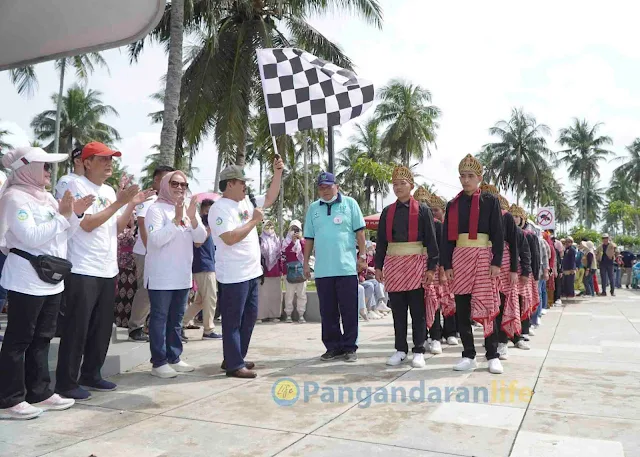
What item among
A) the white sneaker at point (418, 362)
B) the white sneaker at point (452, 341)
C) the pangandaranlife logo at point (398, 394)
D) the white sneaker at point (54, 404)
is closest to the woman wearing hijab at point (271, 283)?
the white sneaker at point (452, 341)

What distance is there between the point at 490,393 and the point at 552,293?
392 inches

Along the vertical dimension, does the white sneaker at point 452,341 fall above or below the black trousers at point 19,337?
below

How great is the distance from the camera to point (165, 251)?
492 cm

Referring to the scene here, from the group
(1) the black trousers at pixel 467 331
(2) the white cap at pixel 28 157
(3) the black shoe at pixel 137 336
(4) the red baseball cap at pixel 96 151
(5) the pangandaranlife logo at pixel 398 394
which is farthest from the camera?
(3) the black shoe at pixel 137 336

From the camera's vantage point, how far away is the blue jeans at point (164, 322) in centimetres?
488

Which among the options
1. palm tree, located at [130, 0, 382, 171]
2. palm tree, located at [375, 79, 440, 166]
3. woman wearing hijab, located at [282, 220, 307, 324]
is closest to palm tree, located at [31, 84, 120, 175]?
palm tree, located at [375, 79, 440, 166]

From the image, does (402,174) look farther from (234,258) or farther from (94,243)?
(94,243)

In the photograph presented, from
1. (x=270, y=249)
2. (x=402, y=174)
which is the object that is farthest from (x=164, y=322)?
(x=270, y=249)

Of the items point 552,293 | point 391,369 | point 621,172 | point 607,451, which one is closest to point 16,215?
point 391,369

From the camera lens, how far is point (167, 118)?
36.4ft

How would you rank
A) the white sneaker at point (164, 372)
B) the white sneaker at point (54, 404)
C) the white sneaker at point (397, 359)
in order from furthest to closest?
the white sneaker at point (397, 359) → the white sneaker at point (164, 372) → the white sneaker at point (54, 404)

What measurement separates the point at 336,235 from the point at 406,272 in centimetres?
83

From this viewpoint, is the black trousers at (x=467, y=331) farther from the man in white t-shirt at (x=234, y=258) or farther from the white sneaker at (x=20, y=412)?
the white sneaker at (x=20, y=412)

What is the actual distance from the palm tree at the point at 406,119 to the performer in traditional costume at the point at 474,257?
124 ft
